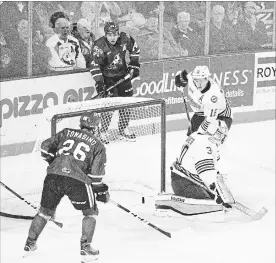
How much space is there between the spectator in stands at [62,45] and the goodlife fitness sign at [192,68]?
2.73ft

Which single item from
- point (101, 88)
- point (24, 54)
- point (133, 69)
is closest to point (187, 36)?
point (133, 69)

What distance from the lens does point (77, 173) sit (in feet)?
20.9

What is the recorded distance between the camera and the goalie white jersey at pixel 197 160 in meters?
7.48

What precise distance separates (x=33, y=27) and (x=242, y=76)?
275cm

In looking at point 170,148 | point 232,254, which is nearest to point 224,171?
point 170,148

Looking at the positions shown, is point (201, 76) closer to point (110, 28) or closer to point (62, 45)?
point (110, 28)

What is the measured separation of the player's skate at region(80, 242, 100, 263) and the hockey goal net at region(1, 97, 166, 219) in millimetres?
997

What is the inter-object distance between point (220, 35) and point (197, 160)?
11.3 ft

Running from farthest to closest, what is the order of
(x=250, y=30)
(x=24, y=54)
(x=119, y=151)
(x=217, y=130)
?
(x=250, y=30), (x=24, y=54), (x=119, y=151), (x=217, y=130)

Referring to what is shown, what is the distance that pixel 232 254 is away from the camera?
682cm

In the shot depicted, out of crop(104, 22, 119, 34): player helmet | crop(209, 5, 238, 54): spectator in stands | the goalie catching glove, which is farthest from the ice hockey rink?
crop(209, 5, 238, 54): spectator in stands

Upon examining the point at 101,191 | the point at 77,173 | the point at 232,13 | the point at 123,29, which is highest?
the point at 232,13

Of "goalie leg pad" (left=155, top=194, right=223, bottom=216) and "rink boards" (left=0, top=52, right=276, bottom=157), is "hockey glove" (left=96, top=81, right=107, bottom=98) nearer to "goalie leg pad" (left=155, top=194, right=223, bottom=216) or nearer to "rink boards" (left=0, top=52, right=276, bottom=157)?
"rink boards" (left=0, top=52, right=276, bottom=157)

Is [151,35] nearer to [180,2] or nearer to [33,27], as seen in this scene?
[180,2]
